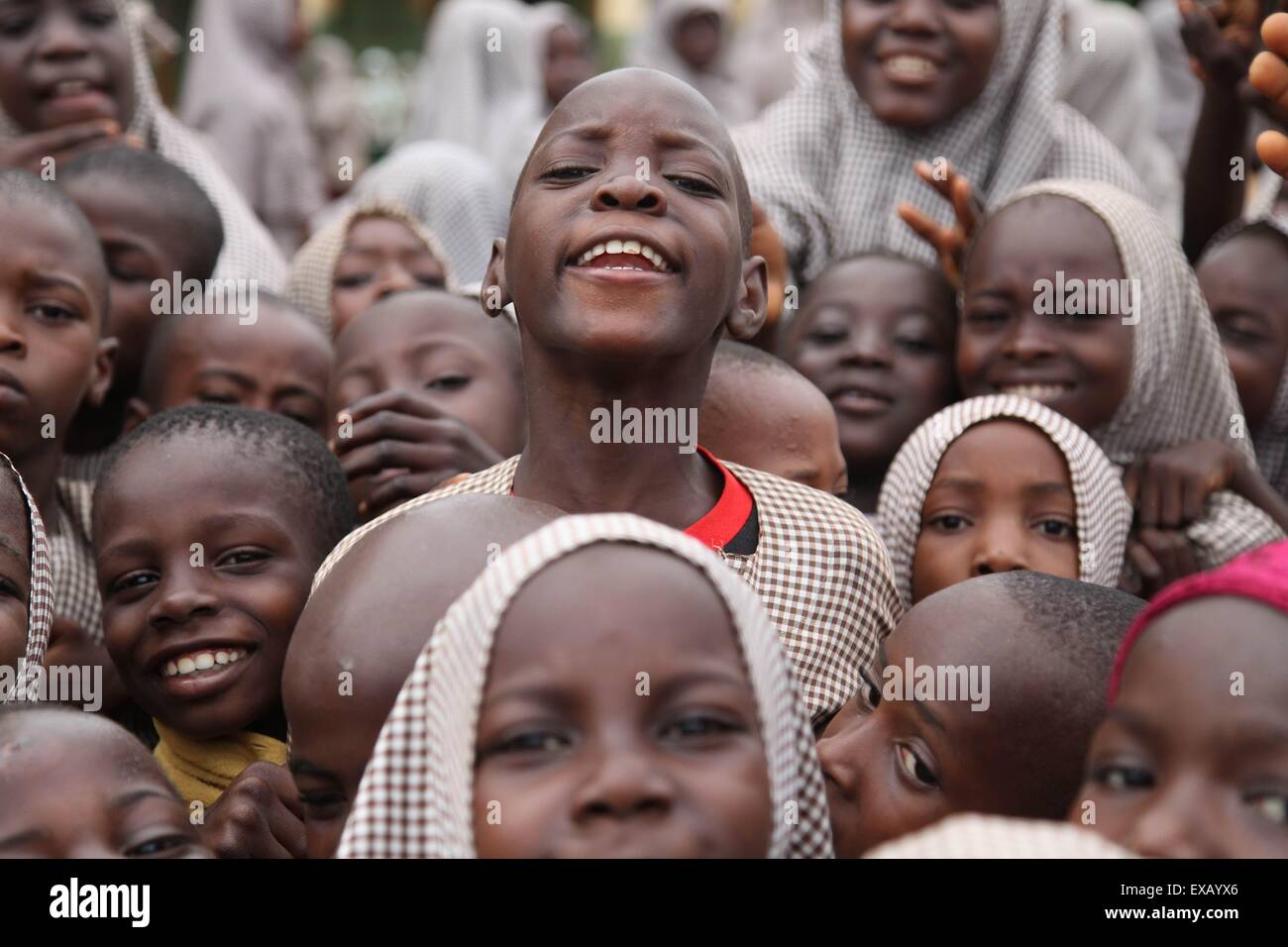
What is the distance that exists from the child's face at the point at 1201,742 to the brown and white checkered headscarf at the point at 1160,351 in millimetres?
2140

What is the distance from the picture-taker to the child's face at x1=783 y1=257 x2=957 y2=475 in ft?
12.6

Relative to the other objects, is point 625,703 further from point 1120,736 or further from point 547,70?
point 547,70

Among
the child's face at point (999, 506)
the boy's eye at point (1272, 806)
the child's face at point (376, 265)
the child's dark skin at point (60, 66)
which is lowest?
the boy's eye at point (1272, 806)

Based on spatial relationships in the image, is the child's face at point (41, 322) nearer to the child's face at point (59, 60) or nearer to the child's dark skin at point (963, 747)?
the child's face at point (59, 60)

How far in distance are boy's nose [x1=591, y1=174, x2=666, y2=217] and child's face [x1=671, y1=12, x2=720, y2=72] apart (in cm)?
643

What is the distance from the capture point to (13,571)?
2555 millimetres

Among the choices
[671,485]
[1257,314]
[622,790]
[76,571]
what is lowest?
[622,790]

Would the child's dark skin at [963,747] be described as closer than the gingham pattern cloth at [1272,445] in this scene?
Yes

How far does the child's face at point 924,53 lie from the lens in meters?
4.42

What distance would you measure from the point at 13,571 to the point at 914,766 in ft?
4.71

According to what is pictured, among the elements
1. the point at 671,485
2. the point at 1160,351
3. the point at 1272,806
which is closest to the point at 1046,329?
the point at 1160,351

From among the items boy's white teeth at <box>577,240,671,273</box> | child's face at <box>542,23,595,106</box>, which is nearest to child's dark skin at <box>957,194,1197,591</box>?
boy's white teeth at <box>577,240,671,273</box>

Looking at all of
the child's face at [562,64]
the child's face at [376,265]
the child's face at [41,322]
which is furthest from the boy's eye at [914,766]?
the child's face at [562,64]

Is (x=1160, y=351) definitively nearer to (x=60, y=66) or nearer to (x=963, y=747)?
(x=963, y=747)
